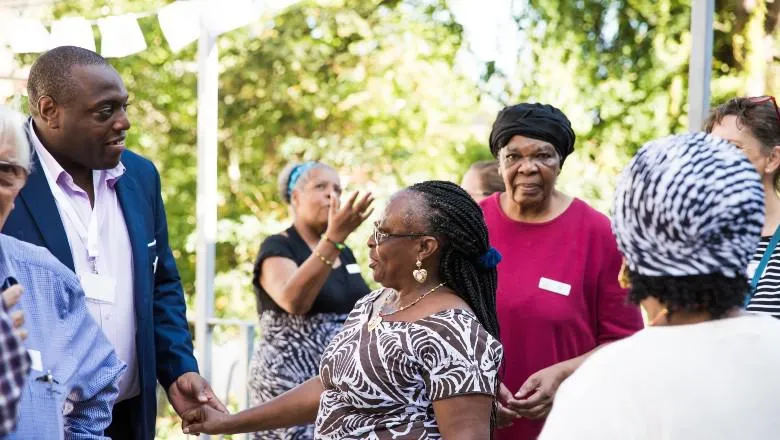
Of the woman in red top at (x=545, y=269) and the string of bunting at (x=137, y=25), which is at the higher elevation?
the string of bunting at (x=137, y=25)

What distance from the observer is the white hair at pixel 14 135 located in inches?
86.5

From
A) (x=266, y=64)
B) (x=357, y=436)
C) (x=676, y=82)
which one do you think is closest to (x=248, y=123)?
(x=266, y=64)

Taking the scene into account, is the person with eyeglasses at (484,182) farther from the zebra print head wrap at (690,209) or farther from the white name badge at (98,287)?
the zebra print head wrap at (690,209)

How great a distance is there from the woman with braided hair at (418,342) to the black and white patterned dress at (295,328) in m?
1.64

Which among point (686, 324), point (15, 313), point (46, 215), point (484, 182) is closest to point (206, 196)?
point (484, 182)

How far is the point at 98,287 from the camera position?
3037 mm

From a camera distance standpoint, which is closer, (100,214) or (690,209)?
(690,209)

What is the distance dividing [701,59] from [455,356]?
2.23 meters

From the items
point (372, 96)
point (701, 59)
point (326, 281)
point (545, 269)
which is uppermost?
point (701, 59)

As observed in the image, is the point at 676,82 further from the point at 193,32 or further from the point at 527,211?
the point at 527,211

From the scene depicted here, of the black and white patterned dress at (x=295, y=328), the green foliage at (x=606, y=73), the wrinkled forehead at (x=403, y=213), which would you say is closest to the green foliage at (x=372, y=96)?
the green foliage at (x=606, y=73)

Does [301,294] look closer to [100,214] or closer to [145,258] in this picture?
[145,258]

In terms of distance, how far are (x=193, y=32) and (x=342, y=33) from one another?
191 inches

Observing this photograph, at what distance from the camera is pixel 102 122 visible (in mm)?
3068
